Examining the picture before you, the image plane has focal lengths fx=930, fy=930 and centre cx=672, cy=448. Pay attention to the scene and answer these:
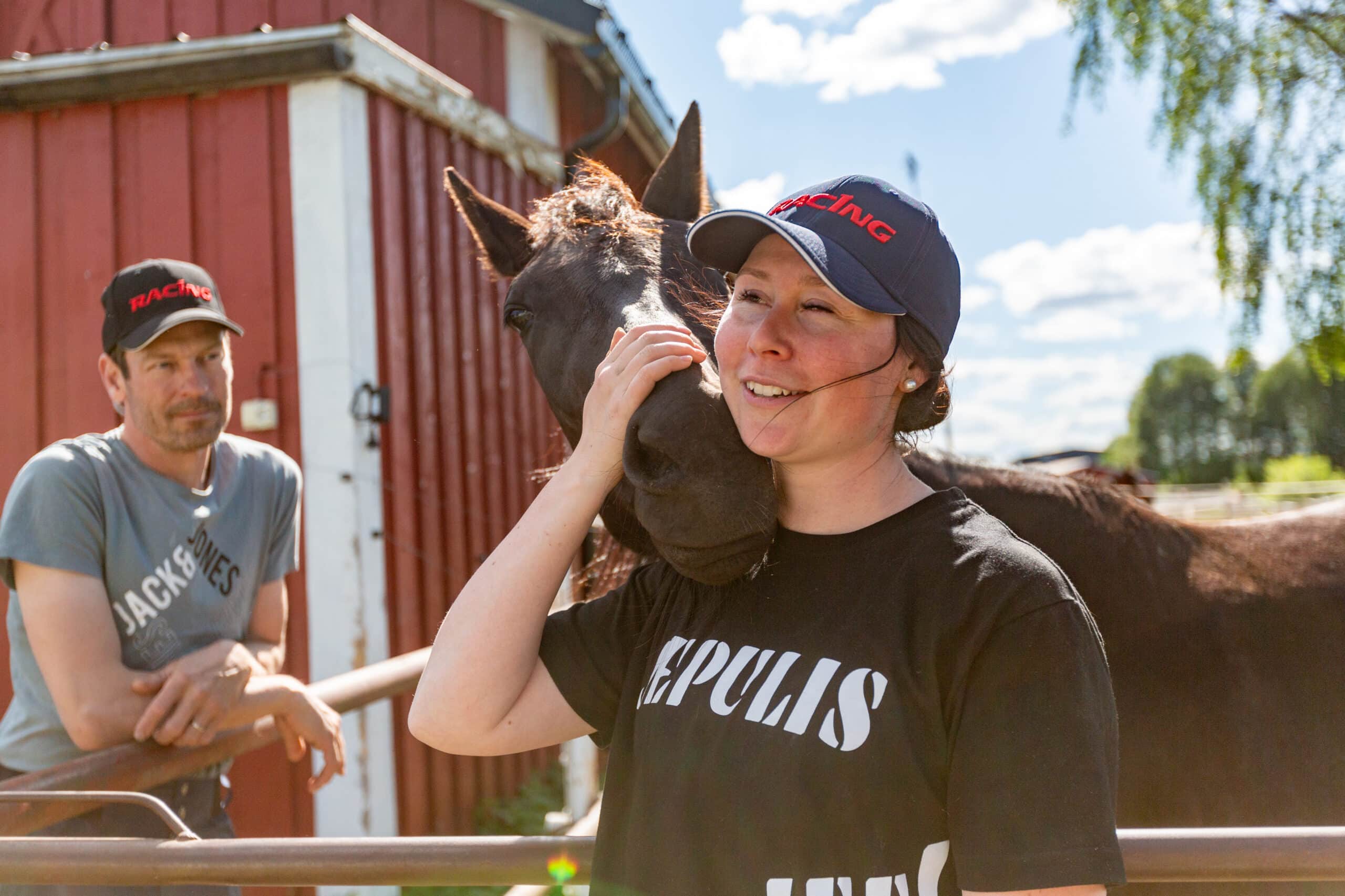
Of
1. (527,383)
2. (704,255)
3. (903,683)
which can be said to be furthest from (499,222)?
(527,383)

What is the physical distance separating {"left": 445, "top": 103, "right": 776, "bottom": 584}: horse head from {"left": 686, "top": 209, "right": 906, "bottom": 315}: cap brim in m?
0.22

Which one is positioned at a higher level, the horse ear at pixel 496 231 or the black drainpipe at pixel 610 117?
the black drainpipe at pixel 610 117

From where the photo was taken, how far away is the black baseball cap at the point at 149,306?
2.42 meters

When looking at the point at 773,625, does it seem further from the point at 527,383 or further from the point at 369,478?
the point at 527,383

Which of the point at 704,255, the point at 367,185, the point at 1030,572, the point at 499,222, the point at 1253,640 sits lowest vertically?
the point at 1253,640

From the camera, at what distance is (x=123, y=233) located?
15.9ft

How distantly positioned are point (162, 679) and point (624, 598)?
129cm

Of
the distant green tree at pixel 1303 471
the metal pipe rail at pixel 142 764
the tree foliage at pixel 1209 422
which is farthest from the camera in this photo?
the tree foliage at pixel 1209 422

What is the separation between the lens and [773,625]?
1146 mm

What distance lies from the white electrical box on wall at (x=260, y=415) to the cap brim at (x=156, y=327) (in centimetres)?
224

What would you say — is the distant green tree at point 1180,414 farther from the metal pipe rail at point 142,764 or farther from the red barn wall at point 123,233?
the metal pipe rail at point 142,764

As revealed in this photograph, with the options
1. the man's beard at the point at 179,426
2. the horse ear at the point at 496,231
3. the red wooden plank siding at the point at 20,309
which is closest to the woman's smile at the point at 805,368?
the horse ear at the point at 496,231

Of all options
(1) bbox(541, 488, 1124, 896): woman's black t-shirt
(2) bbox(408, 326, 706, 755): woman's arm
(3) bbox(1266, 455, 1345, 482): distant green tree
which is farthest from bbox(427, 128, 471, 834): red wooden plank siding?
(3) bbox(1266, 455, 1345, 482): distant green tree

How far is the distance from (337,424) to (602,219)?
297cm
